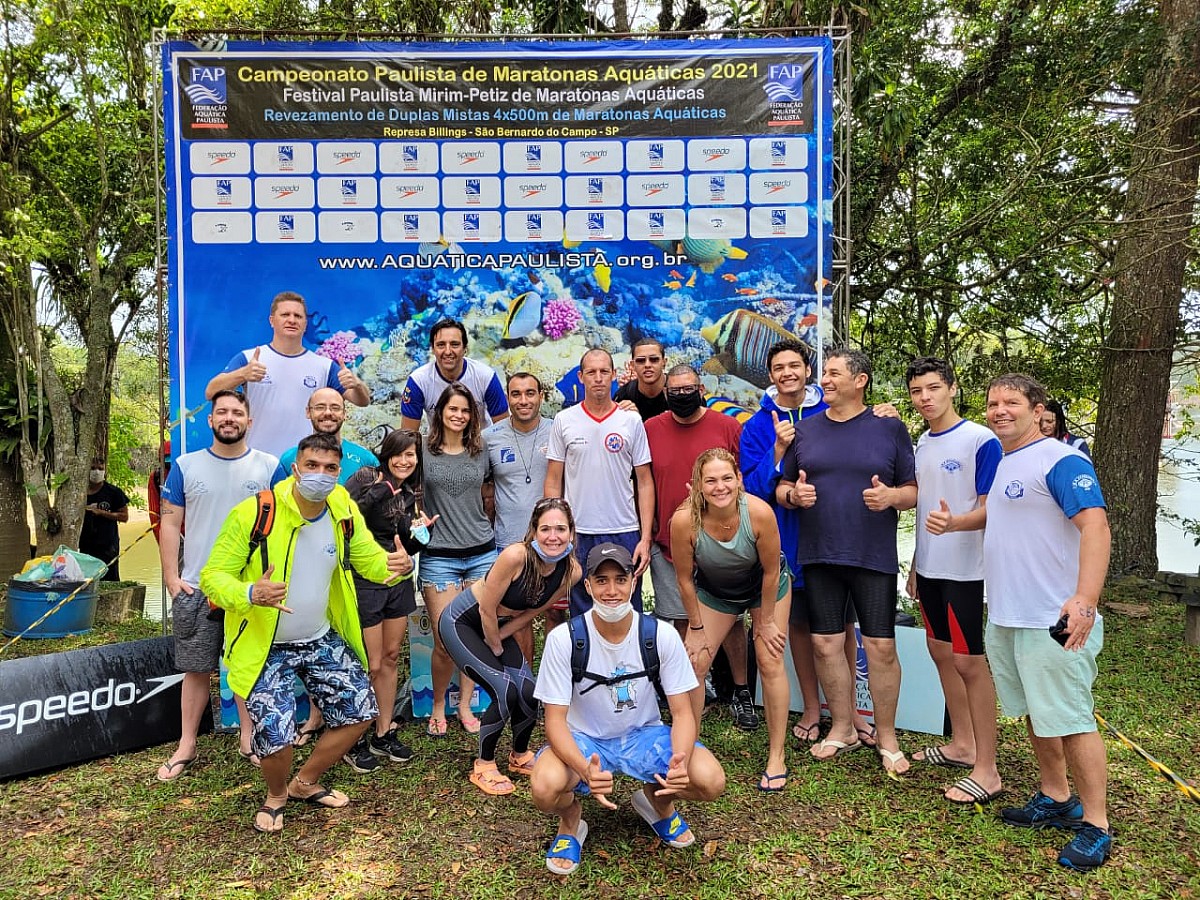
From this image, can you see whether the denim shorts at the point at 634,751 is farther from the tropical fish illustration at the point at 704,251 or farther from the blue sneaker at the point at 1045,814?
the tropical fish illustration at the point at 704,251

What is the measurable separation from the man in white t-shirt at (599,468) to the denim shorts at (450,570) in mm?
512

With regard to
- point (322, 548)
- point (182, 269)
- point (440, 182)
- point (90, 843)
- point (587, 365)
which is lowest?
point (90, 843)

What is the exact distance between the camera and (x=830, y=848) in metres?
3.29

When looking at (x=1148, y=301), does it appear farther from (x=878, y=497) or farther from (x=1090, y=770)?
(x=1090, y=770)

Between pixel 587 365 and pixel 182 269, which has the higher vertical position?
pixel 182 269

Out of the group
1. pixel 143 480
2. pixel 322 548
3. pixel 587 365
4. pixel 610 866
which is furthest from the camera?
pixel 143 480

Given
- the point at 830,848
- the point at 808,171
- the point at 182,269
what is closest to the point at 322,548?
the point at 830,848

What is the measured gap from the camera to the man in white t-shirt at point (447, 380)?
4598 mm

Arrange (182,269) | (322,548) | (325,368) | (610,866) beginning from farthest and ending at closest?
(182,269) < (325,368) < (322,548) < (610,866)

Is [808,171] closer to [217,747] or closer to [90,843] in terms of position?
[217,747]

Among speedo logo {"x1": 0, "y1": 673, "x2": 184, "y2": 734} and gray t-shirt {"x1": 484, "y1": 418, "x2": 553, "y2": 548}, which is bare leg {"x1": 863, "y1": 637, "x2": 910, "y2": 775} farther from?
speedo logo {"x1": 0, "y1": 673, "x2": 184, "y2": 734}

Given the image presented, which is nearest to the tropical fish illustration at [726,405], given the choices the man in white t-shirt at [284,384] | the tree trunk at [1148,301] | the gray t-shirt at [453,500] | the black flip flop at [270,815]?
the gray t-shirt at [453,500]

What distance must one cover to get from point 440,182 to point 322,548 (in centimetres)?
293

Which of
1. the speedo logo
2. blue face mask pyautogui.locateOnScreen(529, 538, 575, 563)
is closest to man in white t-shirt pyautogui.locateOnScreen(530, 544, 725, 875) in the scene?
blue face mask pyautogui.locateOnScreen(529, 538, 575, 563)
